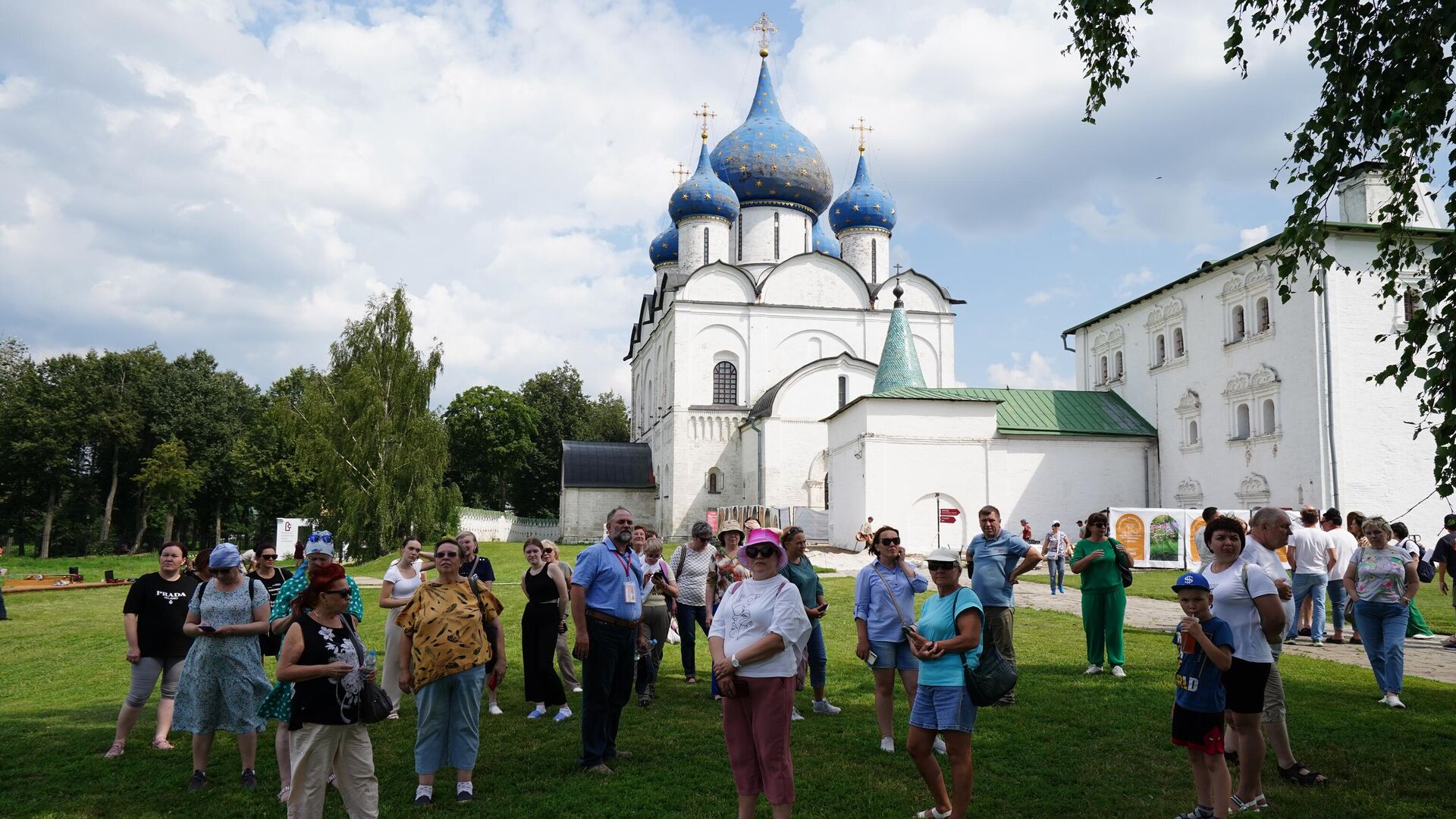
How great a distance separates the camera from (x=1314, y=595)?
11.4 metres

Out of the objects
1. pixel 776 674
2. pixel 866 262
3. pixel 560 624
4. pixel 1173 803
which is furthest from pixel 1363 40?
pixel 866 262

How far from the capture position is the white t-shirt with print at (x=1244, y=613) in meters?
5.16

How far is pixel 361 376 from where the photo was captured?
98.4ft

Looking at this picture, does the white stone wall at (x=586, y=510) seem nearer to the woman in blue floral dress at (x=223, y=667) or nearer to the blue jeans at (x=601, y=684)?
the blue jeans at (x=601, y=684)

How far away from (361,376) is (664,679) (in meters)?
23.4

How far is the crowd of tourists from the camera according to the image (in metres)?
4.82

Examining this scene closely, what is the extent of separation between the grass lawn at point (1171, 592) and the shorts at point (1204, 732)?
331 cm

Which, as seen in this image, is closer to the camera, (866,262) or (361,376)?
(361,376)

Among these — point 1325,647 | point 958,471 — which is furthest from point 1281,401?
point 1325,647

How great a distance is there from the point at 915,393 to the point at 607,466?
20275 millimetres

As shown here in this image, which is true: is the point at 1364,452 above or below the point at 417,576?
above

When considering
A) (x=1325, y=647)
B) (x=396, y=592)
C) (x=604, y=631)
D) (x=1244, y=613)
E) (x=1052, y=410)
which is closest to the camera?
(x=1244, y=613)

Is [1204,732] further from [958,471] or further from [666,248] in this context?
[666,248]

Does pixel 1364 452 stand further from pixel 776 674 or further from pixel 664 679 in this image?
pixel 776 674
